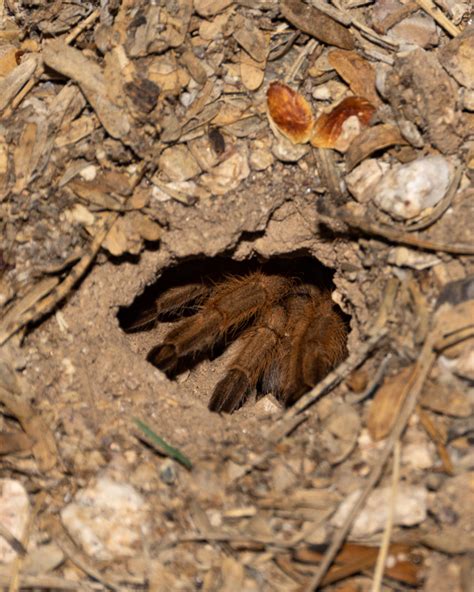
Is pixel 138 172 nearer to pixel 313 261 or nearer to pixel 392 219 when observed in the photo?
pixel 392 219

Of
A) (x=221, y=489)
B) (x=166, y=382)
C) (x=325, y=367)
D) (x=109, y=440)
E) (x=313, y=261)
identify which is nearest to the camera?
(x=221, y=489)

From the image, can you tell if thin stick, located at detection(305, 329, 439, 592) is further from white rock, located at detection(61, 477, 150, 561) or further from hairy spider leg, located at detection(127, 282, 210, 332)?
hairy spider leg, located at detection(127, 282, 210, 332)

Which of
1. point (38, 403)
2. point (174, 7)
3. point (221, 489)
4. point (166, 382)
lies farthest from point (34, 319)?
point (174, 7)

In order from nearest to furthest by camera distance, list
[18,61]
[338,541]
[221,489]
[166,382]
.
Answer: [338,541]
[221,489]
[166,382]
[18,61]

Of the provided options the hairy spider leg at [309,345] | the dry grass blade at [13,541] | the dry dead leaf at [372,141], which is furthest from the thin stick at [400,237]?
the dry grass blade at [13,541]

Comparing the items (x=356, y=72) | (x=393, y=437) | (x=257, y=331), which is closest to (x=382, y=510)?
(x=393, y=437)

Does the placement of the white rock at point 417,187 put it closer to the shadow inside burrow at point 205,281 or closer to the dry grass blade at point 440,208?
the dry grass blade at point 440,208
